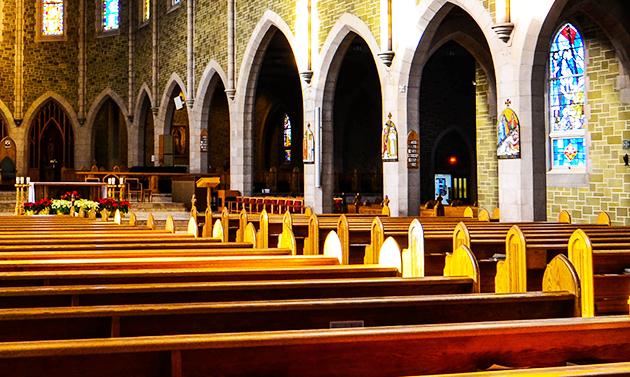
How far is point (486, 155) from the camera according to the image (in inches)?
598

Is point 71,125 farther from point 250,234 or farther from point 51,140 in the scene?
point 250,234

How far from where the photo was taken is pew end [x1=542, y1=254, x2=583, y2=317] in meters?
2.30

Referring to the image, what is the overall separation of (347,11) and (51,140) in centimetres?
1715

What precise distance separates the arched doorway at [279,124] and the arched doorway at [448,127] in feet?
15.3

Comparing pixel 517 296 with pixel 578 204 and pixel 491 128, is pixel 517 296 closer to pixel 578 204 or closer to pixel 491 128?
pixel 578 204

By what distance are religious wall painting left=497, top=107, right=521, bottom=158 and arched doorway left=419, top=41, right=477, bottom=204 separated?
36.4ft

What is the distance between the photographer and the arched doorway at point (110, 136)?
1133 inches

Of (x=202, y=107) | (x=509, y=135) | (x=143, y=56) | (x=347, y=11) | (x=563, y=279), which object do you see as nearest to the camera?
(x=563, y=279)

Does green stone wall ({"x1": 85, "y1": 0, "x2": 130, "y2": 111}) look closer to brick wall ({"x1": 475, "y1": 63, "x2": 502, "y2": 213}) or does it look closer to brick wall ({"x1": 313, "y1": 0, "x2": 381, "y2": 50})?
brick wall ({"x1": 313, "y1": 0, "x2": 381, "y2": 50})

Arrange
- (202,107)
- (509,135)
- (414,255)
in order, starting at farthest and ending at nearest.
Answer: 1. (202,107)
2. (509,135)
3. (414,255)

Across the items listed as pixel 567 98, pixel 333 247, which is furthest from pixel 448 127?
pixel 333 247

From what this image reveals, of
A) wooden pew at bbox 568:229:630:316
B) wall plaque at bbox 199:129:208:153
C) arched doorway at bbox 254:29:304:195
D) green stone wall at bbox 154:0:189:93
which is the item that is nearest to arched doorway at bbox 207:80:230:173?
arched doorway at bbox 254:29:304:195

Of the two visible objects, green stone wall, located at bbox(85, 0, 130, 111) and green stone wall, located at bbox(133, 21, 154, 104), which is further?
green stone wall, located at bbox(85, 0, 130, 111)

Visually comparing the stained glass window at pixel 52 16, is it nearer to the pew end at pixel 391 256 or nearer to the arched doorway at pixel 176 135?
the arched doorway at pixel 176 135
